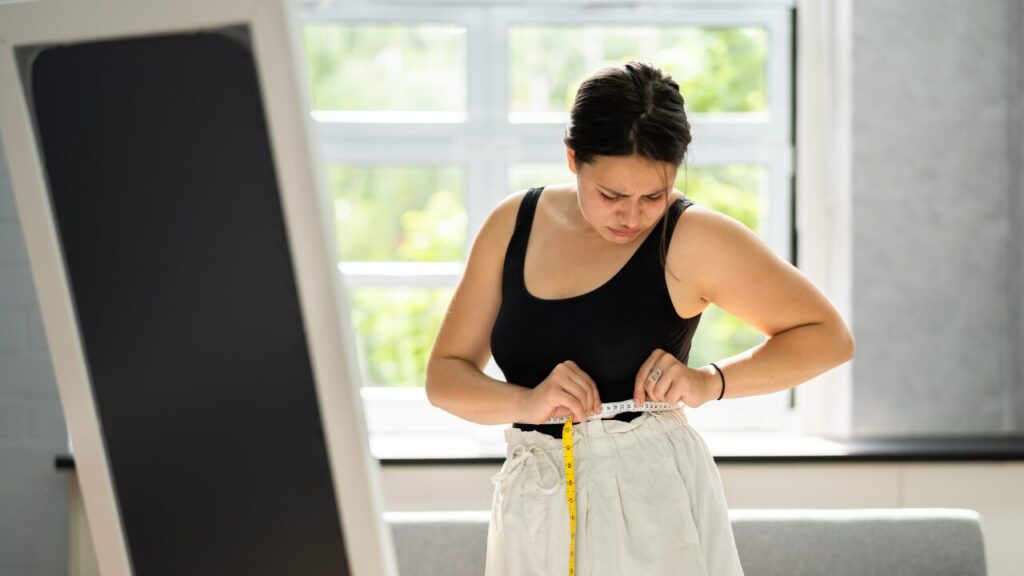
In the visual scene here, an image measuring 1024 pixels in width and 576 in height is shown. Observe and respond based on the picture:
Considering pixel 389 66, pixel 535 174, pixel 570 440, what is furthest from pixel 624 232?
pixel 389 66

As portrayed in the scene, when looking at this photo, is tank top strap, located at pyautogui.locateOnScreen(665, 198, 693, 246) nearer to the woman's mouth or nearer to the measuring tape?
the woman's mouth

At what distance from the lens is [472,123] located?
3174 millimetres

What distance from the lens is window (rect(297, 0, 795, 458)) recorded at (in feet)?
10.4

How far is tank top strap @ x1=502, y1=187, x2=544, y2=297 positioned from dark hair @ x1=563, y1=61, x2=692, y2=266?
0.16m

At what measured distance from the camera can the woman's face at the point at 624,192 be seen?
1473mm

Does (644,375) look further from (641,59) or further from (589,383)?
(641,59)

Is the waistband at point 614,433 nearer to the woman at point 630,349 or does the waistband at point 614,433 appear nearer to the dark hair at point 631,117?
the woman at point 630,349

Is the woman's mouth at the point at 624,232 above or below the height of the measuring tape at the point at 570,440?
above

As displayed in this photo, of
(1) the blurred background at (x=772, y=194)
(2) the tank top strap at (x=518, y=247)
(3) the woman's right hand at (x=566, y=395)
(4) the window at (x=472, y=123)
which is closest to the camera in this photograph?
(3) the woman's right hand at (x=566, y=395)

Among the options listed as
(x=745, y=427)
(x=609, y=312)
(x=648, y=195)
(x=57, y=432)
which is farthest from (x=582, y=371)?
(x=745, y=427)

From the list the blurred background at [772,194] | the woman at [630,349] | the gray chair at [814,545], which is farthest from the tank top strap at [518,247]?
the blurred background at [772,194]

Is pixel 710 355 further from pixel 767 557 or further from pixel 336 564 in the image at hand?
pixel 336 564

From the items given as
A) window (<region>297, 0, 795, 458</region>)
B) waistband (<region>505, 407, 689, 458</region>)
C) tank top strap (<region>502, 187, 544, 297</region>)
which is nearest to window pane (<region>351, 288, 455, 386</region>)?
window (<region>297, 0, 795, 458</region>)

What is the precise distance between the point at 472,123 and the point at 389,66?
0.91 ft
